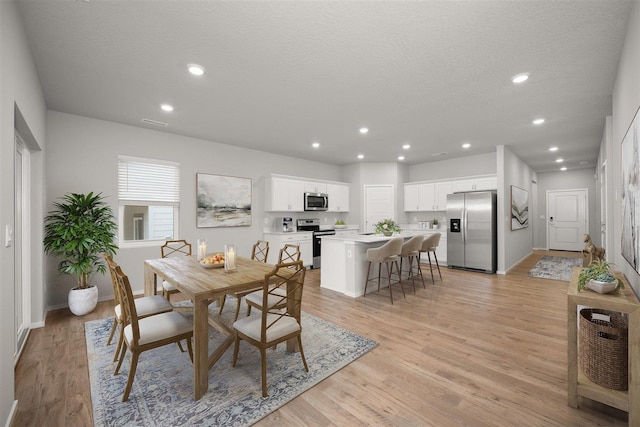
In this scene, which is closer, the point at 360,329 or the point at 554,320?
the point at 360,329

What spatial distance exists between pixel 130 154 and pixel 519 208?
8319 mm

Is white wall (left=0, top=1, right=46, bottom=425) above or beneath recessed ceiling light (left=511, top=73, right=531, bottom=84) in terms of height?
beneath

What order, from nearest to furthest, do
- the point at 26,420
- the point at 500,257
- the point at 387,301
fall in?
the point at 26,420
the point at 387,301
the point at 500,257

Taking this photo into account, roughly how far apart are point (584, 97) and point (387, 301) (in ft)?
11.7

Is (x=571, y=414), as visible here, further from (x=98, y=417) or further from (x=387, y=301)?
(x=98, y=417)

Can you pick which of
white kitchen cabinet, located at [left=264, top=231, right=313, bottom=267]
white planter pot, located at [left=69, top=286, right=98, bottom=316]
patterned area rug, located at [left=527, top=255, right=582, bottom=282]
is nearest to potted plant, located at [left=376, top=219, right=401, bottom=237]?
white kitchen cabinet, located at [left=264, top=231, right=313, bottom=267]

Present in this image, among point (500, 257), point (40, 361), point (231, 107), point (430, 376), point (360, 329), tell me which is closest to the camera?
point (430, 376)

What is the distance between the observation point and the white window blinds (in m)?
4.40

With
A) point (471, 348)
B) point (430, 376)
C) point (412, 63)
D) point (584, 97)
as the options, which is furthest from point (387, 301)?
point (584, 97)

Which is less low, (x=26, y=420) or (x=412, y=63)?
(x=412, y=63)

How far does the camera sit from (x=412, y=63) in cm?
265

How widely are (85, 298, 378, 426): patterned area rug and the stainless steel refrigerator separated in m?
4.40

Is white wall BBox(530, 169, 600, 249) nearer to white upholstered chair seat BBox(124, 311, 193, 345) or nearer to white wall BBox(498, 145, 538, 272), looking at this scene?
white wall BBox(498, 145, 538, 272)

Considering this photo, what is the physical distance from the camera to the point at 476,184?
21.3 feet
